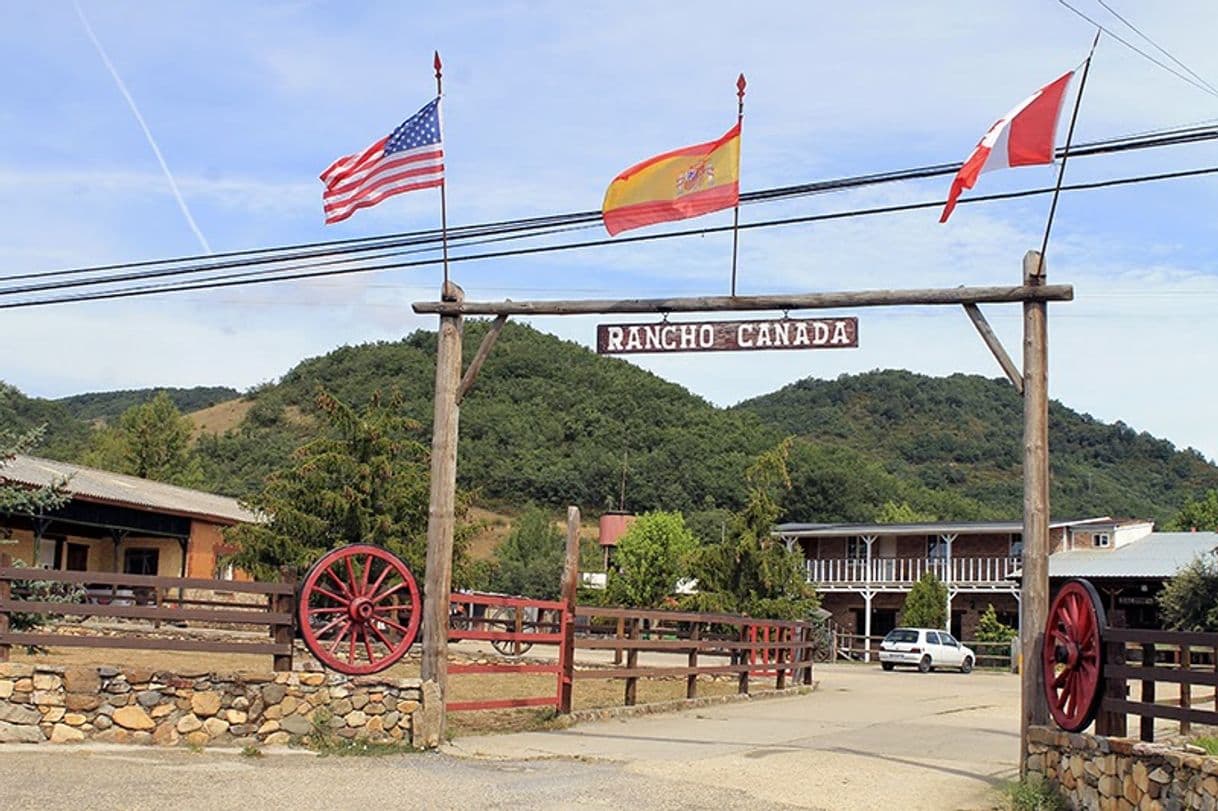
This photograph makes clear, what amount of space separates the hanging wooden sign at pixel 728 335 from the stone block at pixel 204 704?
4.90m

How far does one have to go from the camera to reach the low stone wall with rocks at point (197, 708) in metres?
11.8

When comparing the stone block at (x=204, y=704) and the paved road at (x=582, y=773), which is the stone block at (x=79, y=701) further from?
the stone block at (x=204, y=704)

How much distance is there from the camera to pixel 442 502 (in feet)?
45.4

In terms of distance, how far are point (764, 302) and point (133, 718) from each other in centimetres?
691

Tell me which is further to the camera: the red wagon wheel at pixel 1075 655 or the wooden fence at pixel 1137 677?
the red wagon wheel at pixel 1075 655

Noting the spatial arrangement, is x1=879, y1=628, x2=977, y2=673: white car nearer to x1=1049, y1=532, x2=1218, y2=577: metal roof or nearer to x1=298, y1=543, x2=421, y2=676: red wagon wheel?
x1=1049, y1=532, x2=1218, y2=577: metal roof

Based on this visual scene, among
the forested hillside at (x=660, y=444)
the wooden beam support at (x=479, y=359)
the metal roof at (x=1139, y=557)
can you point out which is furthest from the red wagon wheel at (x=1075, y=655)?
the forested hillside at (x=660, y=444)

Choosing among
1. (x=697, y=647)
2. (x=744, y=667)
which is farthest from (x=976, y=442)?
(x=697, y=647)

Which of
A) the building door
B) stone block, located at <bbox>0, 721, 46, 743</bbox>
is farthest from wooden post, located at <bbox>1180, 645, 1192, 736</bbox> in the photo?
the building door

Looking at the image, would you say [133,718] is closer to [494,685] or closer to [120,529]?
[494,685]

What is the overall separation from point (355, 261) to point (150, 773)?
40.3 ft

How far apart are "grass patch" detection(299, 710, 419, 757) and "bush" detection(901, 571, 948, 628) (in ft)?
121

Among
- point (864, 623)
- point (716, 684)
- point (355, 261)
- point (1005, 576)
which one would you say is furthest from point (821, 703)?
point (864, 623)

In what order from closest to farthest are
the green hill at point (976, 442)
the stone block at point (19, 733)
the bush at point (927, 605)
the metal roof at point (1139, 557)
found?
the stone block at point (19, 733) → the metal roof at point (1139, 557) → the bush at point (927, 605) → the green hill at point (976, 442)
